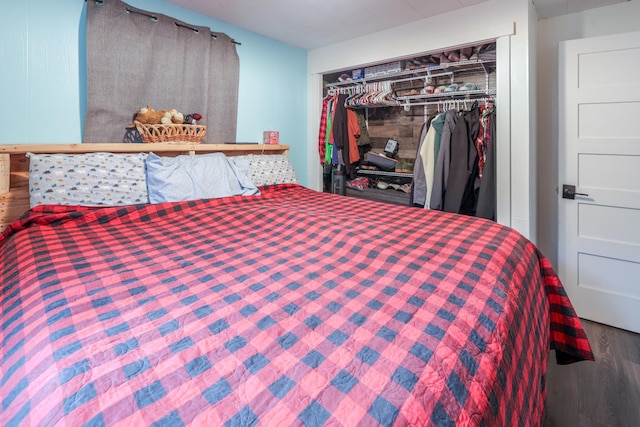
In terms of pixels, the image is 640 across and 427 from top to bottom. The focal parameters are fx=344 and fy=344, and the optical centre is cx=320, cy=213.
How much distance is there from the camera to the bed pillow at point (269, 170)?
2.72m

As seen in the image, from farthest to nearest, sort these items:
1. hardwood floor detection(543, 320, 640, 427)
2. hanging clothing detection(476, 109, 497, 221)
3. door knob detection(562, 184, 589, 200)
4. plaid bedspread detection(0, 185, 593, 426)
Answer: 1. hanging clothing detection(476, 109, 497, 221)
2. door knob detection(562, 184, 589, 200)
3. hardwood floor detection(543, 320, 640, 427)
4. plaid bedspread detection(0, 185, 593, 426)

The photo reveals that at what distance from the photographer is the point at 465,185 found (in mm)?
2664

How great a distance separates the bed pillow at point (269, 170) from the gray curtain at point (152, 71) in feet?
1.18

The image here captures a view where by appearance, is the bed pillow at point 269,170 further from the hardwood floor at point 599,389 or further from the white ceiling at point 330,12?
the hardwood floor at point 599,389

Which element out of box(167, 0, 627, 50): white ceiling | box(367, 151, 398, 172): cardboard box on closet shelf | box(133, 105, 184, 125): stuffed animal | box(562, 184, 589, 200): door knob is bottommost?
box(562, 184, 589, 200): door knob

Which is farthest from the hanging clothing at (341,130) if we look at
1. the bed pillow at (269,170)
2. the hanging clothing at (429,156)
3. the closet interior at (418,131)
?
the hanging clothing at (429,156)

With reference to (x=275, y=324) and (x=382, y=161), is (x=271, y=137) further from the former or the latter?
(x=275, y=324)

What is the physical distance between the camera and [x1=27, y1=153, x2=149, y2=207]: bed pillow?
5.60ft

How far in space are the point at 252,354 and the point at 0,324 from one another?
0.68 meters

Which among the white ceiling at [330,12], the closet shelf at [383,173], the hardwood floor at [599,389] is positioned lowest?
the hardwood floor at [599,389]

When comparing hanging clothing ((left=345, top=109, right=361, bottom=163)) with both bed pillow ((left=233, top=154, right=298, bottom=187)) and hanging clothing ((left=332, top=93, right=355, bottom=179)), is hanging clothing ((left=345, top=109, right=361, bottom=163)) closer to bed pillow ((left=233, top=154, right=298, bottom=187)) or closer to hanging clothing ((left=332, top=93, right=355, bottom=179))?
hanging clothing ((left=332, top=93, right=355, bottom=179))

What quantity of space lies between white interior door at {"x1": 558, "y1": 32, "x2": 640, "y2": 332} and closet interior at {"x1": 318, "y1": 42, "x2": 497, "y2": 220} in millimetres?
512

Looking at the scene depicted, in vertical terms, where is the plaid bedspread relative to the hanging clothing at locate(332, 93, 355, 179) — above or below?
below

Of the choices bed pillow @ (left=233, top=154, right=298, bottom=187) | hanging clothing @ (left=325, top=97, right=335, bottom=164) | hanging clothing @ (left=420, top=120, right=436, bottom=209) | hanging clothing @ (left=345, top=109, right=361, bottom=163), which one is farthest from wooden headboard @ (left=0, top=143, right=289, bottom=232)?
hanging clothing @ (left=420, top=120, right=436, bottom=209)
